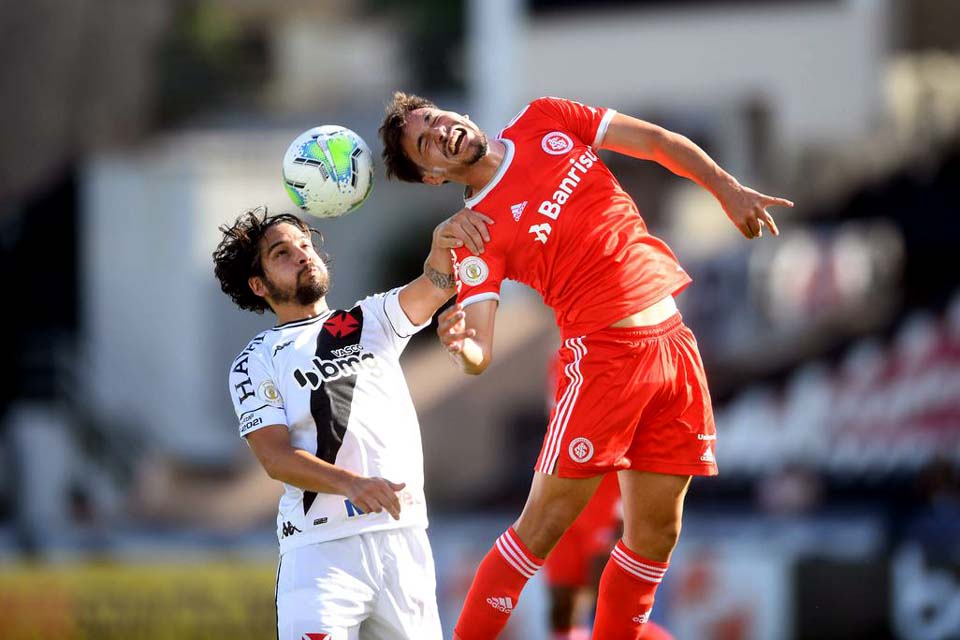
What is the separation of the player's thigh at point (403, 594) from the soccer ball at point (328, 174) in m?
1.20

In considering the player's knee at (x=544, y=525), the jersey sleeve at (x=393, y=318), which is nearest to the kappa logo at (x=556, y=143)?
the jersey sleeve at (x=393, y=318)

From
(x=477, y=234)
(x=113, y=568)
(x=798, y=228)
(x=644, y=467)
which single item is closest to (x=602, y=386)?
(x=644, y=467)

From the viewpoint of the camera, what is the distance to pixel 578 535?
820 cm

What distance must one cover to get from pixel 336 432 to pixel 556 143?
1288mm

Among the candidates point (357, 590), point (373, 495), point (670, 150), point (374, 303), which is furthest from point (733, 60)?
point (373, 495)

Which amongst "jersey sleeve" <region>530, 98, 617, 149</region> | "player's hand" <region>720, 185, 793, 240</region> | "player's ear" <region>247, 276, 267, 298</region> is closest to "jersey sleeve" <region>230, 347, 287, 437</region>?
"player's ear" <region>247, 276, 267, 298</region>

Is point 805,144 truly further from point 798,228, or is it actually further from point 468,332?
point 468,332

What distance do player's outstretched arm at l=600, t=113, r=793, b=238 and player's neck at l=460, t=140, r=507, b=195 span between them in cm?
42

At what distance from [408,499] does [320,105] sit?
2667 cm

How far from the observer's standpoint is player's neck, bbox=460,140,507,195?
5699 mm

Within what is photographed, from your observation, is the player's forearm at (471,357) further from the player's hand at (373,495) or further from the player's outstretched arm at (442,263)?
the player's hand at (373,495)

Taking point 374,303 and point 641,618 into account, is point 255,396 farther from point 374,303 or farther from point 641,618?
point 641,618

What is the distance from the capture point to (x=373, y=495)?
5.32m

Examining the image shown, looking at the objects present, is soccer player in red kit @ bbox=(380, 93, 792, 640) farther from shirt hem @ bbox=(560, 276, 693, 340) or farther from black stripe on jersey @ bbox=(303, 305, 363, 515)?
black stripe on jersey @ bbox=(303, 305, 363, 515)
